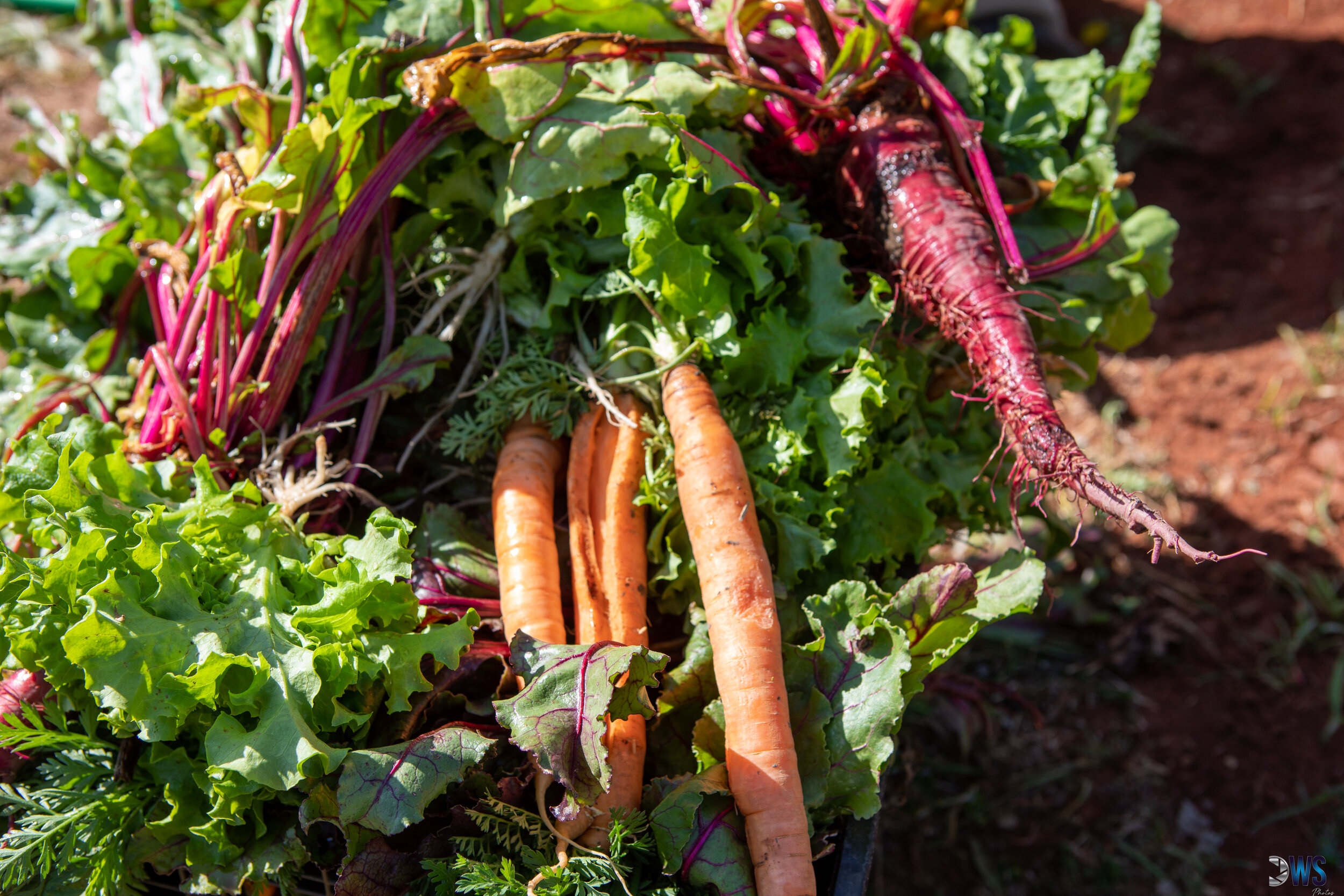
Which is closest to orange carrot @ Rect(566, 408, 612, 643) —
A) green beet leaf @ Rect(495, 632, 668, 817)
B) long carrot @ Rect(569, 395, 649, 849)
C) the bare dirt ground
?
long carrot @ Rect(569, 395, 649, 849)

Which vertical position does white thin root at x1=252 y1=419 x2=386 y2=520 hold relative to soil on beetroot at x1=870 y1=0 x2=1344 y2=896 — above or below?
above

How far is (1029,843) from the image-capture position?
8.21 ft

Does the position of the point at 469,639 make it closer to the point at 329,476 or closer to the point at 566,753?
the point at 566,753

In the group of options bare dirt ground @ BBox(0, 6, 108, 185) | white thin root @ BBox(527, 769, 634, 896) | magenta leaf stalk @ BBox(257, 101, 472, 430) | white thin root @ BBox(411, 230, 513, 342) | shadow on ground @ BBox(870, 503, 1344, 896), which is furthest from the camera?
bare dirt ground @ BBox(0, 6, 108, 185)

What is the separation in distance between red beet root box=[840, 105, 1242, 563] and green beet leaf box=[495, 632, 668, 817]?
2.98 feet

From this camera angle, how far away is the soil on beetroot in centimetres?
246

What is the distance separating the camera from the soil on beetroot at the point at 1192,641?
2461mm

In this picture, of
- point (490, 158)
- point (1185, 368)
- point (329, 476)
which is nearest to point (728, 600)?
point (329, 476)

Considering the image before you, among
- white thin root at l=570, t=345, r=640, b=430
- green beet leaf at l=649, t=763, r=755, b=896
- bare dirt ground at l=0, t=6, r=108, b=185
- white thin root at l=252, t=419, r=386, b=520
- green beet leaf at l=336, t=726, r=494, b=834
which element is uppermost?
bare dirt ground at l=0, t=6, r=108, b=185

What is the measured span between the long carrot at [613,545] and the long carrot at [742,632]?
139mm

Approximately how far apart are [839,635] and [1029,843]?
4.13 feet

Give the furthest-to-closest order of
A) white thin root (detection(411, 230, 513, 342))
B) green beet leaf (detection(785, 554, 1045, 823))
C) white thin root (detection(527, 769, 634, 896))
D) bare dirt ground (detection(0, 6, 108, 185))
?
1. bare dirt ground (detection(0, 6, 108, 185))
2. white thin root (detection(411, 230, 513, 342))
3. green beet leaf (detection(785, 554, 1045, 823))
4. white thin root (detection(527, 769, 634, 896))

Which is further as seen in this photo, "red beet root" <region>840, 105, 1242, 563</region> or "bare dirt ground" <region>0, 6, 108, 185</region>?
"bare dirt ground" <region>0, 6, 108, 185</region>

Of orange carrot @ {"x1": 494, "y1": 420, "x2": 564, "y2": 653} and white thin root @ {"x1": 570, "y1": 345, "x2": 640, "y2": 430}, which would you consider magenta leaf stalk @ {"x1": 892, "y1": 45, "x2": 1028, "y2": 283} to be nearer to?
white thin root @ {"x1": 570, "y1": 345, "x2": 640, "y2": 430}
